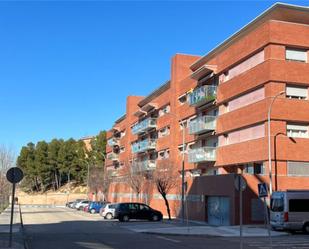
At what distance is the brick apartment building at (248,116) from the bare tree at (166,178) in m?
1.45

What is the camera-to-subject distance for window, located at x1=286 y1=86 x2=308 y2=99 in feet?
132

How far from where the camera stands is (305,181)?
39719 millimetres

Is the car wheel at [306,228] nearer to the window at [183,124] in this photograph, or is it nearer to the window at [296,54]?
the window at [296,54]

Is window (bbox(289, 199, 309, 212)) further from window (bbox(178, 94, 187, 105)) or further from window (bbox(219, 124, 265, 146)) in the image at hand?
window (bbox(178, 94, 187, 105))

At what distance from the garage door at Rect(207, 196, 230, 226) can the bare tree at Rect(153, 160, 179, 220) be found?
23.2ft

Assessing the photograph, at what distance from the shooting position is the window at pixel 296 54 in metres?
40.7

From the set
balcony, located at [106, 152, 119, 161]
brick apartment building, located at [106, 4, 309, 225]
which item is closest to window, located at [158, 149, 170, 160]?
brick apartment building, located at [106, 4, 309, 225]

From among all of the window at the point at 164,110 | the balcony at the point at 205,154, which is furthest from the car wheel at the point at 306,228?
the window at the point at 164,110

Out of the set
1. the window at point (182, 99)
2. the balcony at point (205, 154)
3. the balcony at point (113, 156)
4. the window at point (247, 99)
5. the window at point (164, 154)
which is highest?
the window at point (182, 99)

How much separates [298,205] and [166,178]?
23063mm

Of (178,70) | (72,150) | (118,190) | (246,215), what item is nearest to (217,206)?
(246,215)

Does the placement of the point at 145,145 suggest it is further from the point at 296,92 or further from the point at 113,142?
the point at 296,92

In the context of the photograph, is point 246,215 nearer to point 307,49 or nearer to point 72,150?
point 307,49

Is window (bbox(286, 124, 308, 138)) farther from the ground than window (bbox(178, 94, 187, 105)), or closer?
closer
